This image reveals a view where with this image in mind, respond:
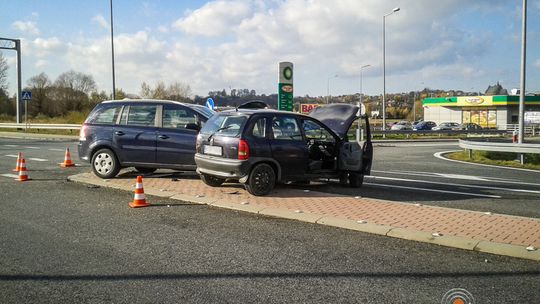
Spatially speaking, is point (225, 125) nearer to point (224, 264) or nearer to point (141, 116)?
point (141, 116)

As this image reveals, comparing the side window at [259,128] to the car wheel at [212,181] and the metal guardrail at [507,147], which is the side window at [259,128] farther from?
the metal guardrail at [507,147]

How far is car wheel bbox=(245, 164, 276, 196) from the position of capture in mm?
8383

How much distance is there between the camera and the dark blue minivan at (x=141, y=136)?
10.1 m

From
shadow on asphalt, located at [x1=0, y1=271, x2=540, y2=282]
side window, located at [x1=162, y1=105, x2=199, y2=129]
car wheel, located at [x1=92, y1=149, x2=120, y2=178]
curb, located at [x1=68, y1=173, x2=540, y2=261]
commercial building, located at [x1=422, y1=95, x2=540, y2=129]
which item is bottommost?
shadow on asphalt, located at [x1=0, y1=271, x2=540, y2=282]

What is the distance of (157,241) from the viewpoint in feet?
18.8

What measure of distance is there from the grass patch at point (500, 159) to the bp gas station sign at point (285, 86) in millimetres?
8738

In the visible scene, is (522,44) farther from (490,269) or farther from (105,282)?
(105,282)

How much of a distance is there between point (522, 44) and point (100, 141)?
647 inches

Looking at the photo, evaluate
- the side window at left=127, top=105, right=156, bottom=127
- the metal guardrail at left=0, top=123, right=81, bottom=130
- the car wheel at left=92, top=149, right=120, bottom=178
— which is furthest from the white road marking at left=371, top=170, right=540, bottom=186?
the metal guardrail at left=0, top=123, right=81, bottom=130

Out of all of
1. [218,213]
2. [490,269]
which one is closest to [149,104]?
[218,213]

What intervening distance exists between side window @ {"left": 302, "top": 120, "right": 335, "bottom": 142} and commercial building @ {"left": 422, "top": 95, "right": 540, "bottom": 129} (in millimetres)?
59112

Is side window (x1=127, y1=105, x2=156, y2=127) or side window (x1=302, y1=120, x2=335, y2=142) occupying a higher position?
side window (x1=127, y1=105, x2=156, y2=127)

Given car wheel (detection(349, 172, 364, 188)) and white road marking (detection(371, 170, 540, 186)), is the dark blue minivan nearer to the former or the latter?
car wheel (detection(349, 172, 364, 188))

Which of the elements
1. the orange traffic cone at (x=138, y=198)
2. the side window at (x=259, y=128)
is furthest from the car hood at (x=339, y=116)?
the orange traffic cone at (x=138, y=198)
